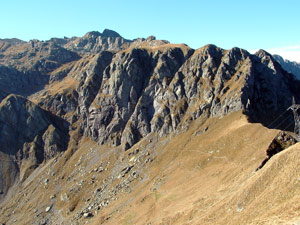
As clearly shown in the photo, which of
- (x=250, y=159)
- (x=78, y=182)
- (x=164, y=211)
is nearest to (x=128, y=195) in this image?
(x=164, y=211)

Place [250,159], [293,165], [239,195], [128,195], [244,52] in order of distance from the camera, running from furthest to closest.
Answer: [244,52], [128,195], [250,159], [239,195], [293,165]

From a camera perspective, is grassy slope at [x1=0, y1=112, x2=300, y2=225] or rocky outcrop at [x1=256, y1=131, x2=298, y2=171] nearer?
grassy slope at [x1=0, y1=112, x2=300, y2=225]

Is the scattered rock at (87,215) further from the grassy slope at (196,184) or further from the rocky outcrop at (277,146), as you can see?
the rocky outcrop at (277,146)

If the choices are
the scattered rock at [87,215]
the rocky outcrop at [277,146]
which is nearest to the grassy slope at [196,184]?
the scattered rock at [87,215]

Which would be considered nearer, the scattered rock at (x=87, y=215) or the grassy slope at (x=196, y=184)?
the grassy slope at (x=196, y=184)

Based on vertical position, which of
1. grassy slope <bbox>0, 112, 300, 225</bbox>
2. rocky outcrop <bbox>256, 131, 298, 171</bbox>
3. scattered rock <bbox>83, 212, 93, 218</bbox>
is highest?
rocky outcrop <bbox>256, 131, 298, 171</bbox>

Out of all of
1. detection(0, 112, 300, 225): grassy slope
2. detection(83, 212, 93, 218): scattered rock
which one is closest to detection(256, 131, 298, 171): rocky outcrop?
detection(0, 112, 300, 225): grassy slope

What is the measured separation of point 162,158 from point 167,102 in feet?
190

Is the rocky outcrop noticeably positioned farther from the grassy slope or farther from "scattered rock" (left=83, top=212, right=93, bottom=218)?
"scattered rock" (left=83, top=212, right=93, bottom=218)

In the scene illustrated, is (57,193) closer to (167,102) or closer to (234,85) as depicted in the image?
(167,102)

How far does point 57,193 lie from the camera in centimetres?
17625

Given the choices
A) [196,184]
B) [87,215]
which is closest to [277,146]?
[196,184]

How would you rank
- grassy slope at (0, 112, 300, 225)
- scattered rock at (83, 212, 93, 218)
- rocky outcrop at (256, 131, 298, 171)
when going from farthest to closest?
scattered rock at (83, 212, 93, 218) < rocky outcrop at (256, 131, 298, 171) < grassy slope at (0, 112, 300, 225)

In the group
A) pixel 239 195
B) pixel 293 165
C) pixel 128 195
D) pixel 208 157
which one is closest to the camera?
pixel 293 165
